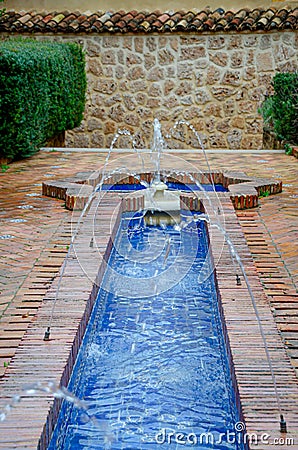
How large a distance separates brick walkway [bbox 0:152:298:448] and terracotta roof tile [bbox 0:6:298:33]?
3.72 metres

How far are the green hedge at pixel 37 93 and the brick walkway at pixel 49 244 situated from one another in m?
0.49

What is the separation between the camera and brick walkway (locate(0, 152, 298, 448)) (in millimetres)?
3771

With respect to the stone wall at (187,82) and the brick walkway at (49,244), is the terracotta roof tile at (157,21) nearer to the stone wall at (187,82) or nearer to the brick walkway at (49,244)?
the stone wall at (187,82)

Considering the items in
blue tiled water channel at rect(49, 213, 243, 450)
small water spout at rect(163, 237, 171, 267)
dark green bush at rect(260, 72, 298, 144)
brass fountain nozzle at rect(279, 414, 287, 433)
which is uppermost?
dark green bush at rect(260, 72, 298, 144)

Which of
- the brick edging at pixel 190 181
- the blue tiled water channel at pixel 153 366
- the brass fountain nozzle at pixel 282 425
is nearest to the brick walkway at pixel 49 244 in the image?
the brick edging at pixel 190 181

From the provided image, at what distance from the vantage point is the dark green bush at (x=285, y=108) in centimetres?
984

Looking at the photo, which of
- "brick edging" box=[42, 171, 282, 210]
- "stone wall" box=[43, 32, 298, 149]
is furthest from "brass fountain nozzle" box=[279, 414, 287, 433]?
"stone wall" box=[43, 32, 298, 149]

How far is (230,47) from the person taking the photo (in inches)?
461

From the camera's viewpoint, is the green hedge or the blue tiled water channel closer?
the blue tiled water channel

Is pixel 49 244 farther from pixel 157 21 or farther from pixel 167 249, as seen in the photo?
pixel 157 21

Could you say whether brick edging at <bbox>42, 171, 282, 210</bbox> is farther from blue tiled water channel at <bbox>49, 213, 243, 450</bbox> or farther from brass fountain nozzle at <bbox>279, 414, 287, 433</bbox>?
brass fountain nozzle at <bbox>279, 414, 287, 433</bbox>

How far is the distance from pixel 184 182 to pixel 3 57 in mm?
2559

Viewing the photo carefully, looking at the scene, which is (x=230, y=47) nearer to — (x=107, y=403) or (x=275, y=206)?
(x=275, y=206)

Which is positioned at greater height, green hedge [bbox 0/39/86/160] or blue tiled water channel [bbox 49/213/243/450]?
green hedge [bbox 0/39/86/160]
